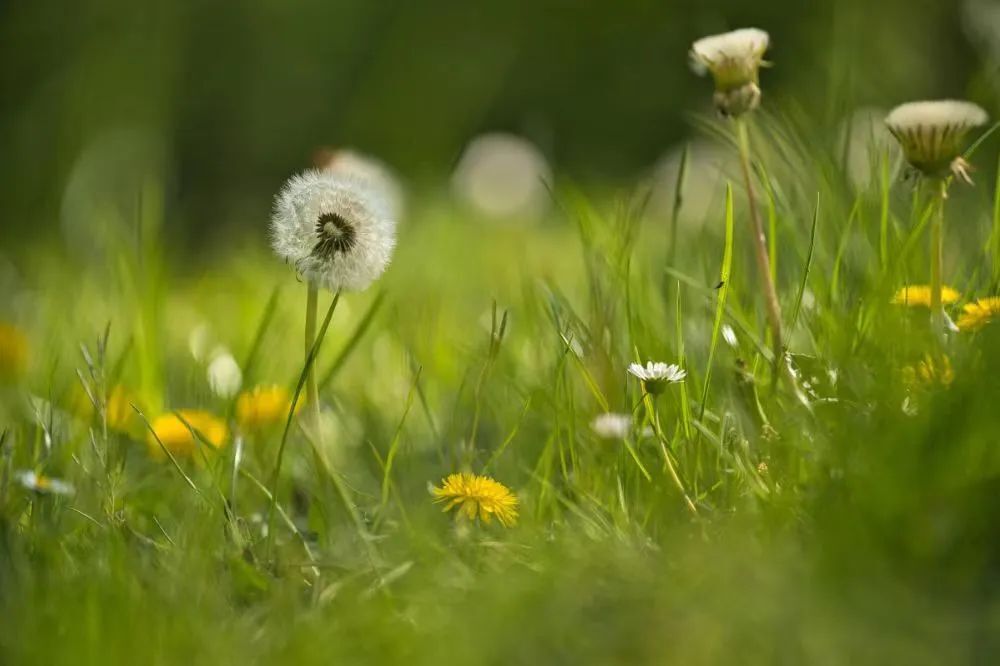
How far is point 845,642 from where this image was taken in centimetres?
88

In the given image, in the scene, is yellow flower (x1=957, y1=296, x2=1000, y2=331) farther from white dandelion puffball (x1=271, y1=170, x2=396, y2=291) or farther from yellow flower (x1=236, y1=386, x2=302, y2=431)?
yellow flower (x1=236, y1=386, x2=302, y2=431)

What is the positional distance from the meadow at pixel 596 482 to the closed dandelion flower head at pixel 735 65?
0.05 feet

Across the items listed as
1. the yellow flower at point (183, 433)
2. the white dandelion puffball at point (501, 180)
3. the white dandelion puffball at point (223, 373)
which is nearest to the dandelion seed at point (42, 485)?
the yellow flower at point (183, 433)

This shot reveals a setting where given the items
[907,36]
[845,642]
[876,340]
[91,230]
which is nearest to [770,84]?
[907,36]

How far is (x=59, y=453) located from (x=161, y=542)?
25cm

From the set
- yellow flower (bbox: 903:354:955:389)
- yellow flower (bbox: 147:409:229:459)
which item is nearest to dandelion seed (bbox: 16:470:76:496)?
yellow flower (bbox: 147:409:229:459)

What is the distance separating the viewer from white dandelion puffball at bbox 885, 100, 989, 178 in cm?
127

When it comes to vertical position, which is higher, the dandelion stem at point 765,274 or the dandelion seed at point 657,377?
the dandelion stem at point 765,274

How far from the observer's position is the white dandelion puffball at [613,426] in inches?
50.1

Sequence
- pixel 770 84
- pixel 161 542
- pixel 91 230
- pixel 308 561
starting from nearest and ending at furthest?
pixel 308 561, pixel 161 542, pixel 91 230, pixel 770 84

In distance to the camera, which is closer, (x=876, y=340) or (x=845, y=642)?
(x=845, y=642)

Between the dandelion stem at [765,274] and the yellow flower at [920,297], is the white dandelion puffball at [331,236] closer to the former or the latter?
the dandelion stem at [765,274]

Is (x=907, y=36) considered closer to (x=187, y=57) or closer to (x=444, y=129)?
(x=444, y=129)

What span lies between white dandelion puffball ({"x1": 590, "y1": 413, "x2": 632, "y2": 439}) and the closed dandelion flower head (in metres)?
0.37
